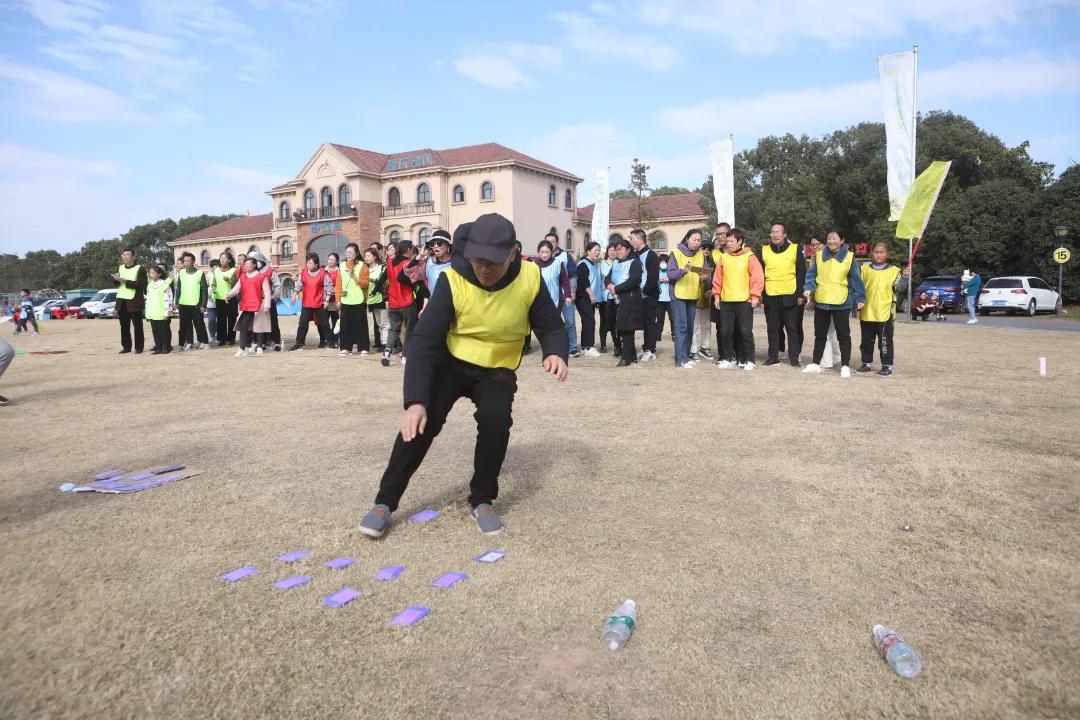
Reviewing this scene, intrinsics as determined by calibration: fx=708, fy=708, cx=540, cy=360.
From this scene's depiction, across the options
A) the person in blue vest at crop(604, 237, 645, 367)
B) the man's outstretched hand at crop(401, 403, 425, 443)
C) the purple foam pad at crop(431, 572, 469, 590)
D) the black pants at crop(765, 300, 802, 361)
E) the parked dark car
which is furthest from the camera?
the parked dark car

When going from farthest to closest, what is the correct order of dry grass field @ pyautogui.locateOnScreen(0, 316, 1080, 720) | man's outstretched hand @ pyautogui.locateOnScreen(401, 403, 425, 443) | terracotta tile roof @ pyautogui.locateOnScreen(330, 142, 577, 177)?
terracotta tile roof @ pyautogui.locateOnScreen(330, 142, 577, 177)
man's outstretched hand @ pyautogui.locateOnScreen(401, 403, 425, 443)
dry grass field @ pyautogui.locateOnScreen(0, 316, 1080, 720)

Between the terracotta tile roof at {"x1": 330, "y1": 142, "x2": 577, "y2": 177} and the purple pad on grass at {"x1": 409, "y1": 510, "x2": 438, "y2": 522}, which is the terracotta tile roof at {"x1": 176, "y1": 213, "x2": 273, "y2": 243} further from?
the purple pad on grass at {"x1": 409, "y1": 510, "x2": 438, "y2": 522}

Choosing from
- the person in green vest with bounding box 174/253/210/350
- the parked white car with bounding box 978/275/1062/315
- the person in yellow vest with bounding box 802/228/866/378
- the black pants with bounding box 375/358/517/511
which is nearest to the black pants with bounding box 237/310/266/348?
the person in green vest with bounding box 174/253/210/350

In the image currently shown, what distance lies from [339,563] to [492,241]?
1695mm

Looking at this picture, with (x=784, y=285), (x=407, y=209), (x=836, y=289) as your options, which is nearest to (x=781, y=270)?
(x=784, y=285)

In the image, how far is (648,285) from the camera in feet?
35.8

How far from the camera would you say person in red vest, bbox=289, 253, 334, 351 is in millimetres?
13242

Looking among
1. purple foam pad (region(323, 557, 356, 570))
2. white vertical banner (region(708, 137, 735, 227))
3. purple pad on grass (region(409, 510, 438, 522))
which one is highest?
white vertical banner (region(708, 137, 735, 227))

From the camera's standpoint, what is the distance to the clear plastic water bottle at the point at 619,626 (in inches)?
102

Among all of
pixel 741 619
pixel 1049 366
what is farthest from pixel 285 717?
pixel 1049 366

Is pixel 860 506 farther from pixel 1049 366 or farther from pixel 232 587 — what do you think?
pixel 1049 366

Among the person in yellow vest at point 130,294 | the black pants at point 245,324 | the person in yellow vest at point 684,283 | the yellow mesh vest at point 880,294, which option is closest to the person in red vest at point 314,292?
the black pants at point 245,324

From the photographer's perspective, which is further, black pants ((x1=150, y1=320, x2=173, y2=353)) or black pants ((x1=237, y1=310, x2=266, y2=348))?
black pants ((x1=150, y1=320, x2=173, y2=353))

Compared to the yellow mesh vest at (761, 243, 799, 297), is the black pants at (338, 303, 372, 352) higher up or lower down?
lower down
